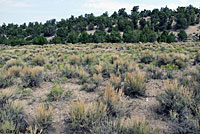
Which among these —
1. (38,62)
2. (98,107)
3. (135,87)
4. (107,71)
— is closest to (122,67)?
(107,71)

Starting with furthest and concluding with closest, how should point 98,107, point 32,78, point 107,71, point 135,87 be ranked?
1. point 107,71
2. point 32,78
3. point 135,87
4. point 98,107

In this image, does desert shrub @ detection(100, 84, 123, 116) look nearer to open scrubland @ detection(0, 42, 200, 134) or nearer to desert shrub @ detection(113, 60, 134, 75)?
open scrubland @ detection(0, 42, 200, 134)

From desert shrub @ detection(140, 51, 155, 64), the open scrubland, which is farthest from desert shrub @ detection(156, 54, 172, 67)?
the open scrubland

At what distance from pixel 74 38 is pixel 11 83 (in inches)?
1512

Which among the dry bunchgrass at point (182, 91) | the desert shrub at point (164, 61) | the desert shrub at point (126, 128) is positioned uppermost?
the desert shrub at point (164, 61)

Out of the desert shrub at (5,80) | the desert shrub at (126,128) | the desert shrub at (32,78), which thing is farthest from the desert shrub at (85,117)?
the desert shrub at (5,80)

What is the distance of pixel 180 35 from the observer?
4625 cm

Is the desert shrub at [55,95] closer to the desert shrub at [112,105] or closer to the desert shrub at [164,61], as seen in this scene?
the desert shrub at [112,105]

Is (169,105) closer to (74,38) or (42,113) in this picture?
(42,113)

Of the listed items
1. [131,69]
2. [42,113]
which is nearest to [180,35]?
[131,69]

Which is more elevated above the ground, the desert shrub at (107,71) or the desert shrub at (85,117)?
the desert shrub at (107,71)

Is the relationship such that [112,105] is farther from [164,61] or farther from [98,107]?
[164,61]

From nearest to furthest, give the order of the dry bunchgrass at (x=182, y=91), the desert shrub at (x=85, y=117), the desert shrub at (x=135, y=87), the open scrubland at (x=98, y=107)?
the open scrubland at (x=98, y=107), the desert shrub at (x=85, y=117), the dry bunchgrass at (x=182, y=91), the desert shrub at (x=135, y=87)

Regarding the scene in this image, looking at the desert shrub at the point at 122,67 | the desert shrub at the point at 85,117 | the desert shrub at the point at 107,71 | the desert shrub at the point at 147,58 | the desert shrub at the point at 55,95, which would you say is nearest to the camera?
the desert shrub at the point at 85,117
